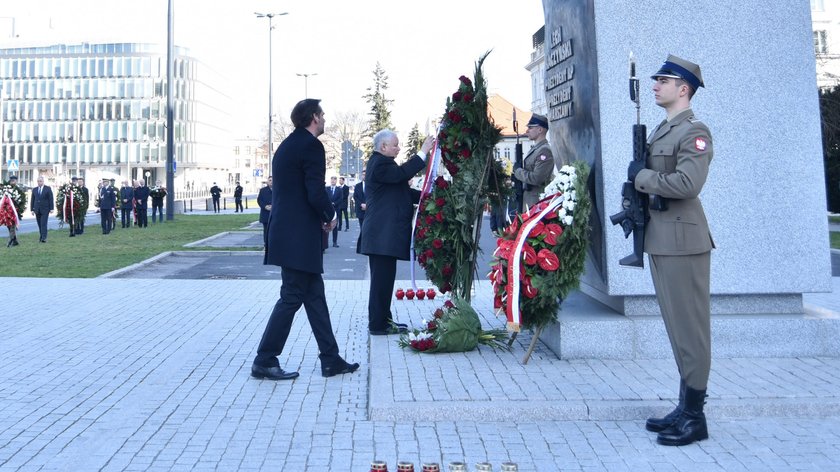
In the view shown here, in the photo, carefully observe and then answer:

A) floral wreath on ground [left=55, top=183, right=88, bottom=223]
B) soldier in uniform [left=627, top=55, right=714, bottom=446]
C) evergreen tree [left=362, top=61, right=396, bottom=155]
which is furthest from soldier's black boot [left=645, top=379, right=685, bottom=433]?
evergreen tree [left=362, top=61, right=396, bottom=155]

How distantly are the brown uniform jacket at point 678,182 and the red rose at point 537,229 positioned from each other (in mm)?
1501

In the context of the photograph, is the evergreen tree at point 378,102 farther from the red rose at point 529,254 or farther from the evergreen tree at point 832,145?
the red rose at point 529,254

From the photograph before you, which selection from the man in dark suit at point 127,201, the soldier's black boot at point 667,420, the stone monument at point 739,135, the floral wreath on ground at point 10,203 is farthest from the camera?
the man in dark suit at point 127,201

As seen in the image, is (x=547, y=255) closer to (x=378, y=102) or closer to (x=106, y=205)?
(x=106, y=205)

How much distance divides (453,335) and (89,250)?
17.3m

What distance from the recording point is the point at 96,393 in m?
6.66

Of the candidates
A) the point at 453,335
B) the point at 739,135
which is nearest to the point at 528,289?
the point at 453,335

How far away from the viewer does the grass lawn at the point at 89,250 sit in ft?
56.7

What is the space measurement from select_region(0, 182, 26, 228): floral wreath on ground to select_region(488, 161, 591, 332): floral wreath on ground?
2089cm

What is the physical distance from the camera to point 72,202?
29469 mm

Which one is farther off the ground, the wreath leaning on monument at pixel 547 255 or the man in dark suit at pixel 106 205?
the man in dark suit at pixel 106 205

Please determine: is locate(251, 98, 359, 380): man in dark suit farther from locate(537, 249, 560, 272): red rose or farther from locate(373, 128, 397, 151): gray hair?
locate(537, 249, 560, 272): red rose

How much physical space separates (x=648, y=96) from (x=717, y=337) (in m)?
2.01

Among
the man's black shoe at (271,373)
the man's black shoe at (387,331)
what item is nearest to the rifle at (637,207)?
the man's black shoe at (271,373)
